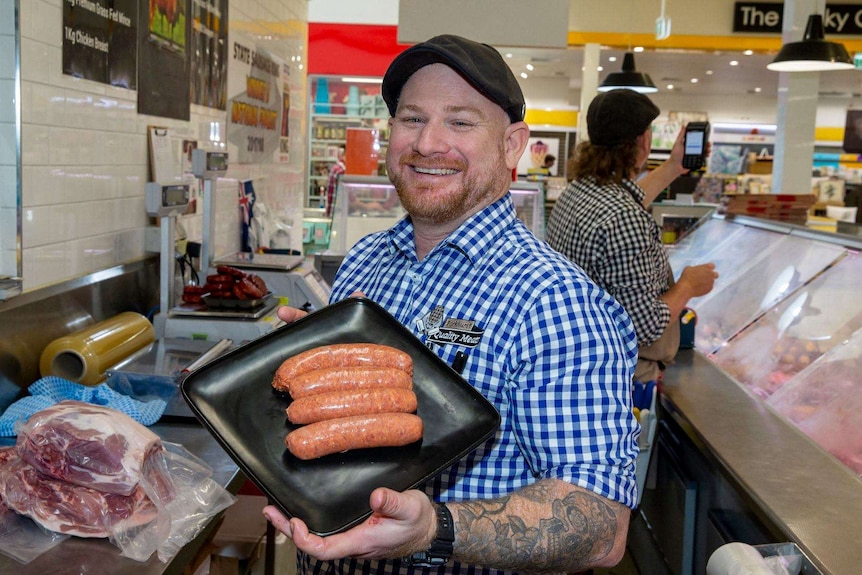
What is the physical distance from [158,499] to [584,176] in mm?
2349

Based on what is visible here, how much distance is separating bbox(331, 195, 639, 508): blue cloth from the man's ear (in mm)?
132

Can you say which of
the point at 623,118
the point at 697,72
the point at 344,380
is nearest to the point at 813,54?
the point at 623,118

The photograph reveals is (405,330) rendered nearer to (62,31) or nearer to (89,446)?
(89,446)

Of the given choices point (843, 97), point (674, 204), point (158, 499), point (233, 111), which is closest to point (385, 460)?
point (158, 499)

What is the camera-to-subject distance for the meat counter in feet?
8.50

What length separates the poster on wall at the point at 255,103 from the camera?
5.86 metres

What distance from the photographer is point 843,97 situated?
23.1 m

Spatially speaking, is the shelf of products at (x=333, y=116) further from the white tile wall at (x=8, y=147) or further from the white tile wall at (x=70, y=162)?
the white tile wall at (x=8, y=147)

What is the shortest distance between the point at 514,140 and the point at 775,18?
46.7ft

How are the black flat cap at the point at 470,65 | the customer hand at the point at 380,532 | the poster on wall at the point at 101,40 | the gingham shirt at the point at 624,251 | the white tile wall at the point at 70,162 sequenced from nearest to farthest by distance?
1. the customer hand at the point at 380,532
2. the black flat cap at the point at 470,65
3. the white tile wall at the point at 70,162
4. the poster on wall at the point at 101,40
5. the gingham shirt at the point at 624,251

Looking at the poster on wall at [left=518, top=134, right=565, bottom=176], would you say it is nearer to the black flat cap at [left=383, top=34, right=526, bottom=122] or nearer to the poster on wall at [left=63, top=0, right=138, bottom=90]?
the poster on wall at [left=63, top=0, right=138, bottom=90]

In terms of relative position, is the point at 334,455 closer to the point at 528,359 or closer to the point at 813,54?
the point at 528,359

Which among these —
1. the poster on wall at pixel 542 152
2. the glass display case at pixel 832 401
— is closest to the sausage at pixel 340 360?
the glass display case at pixel 832 401

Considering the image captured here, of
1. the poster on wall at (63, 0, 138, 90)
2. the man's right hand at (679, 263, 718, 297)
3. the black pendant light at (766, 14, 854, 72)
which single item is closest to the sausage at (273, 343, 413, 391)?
the poster on wall at (63, 0, 138, 90)
